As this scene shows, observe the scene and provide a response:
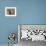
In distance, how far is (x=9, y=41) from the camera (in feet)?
11.9

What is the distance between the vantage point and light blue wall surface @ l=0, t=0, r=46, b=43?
12.2ft

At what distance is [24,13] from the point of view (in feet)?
12.2

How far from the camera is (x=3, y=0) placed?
372 cm

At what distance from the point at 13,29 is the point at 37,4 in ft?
3.30

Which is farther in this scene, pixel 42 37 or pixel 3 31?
pixel 3 31

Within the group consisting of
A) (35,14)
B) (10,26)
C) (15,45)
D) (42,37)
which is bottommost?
→ (15,45)

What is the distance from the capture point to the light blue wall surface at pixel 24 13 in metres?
3.71

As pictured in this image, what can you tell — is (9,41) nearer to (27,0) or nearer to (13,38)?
(13,38)

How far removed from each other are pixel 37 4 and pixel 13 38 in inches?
47.1

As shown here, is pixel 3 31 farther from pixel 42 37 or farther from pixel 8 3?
pixel 42 37

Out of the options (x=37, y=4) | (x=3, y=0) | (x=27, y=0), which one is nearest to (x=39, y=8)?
(x=37, y=4)

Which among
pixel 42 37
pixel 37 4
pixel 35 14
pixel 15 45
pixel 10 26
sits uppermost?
pixel 37 4

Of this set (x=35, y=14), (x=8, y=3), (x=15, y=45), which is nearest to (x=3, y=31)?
(x=15, y=45)

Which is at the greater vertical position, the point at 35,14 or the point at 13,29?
the point at 35,14
